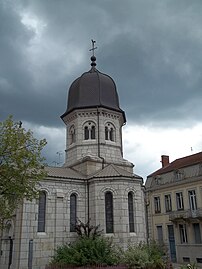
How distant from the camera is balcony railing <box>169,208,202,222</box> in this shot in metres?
29.5

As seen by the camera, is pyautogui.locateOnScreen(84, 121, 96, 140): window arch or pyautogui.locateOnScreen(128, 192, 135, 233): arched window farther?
pyautogui.locateOnScreen(84, 121, 96, 140): window arch

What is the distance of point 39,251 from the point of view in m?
22.8

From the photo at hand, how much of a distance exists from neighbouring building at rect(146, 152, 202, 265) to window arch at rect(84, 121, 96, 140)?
10793mm

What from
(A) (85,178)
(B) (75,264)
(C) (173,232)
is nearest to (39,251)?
(B) (75,264)

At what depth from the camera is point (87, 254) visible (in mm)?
19094

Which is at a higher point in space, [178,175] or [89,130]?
[89,130]

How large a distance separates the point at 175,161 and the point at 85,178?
16275 millimetres

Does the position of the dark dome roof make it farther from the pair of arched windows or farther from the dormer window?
the pair of arched windows

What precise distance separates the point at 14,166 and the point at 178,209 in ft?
72.6

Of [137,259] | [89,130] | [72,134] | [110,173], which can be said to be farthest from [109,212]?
[72,134]

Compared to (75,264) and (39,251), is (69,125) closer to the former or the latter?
(39,251)

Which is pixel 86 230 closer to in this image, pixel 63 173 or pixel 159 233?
pixel 63 173

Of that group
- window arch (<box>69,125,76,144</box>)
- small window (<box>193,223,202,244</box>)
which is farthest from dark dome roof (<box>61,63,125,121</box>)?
small window (<box>193,223,202,244</box>)

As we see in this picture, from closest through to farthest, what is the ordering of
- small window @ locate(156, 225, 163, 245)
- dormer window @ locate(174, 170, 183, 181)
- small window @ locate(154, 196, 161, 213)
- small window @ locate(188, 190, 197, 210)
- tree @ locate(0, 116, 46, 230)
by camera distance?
tree @ locate(0, 116, 46, 230), small window @ locate(188, 190, 197, 210), dormer window @ locate(174, 170, 183, 181), small window @ locate(156, 225, 163, 245), small window @ locate(154, 196, 161, 213)
